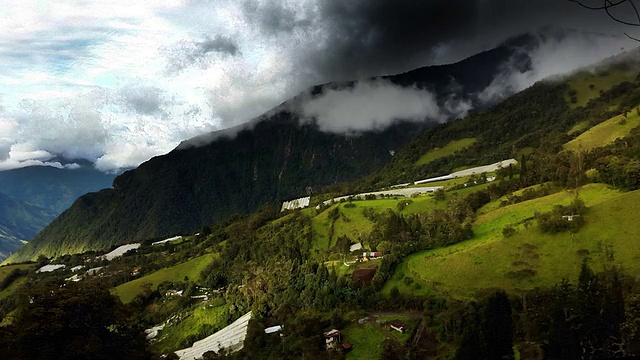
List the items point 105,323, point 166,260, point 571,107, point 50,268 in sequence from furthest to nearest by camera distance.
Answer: point 571,107 < point 50,268 < point 166,260 < point 105,323

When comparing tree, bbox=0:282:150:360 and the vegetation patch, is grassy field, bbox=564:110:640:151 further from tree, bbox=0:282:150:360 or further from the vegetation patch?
tree, bbox=0:282:150:360

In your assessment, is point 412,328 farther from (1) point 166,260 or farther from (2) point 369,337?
(1) point 166,260

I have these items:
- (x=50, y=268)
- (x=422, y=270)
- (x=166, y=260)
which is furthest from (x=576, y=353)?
(x=50, y=268)

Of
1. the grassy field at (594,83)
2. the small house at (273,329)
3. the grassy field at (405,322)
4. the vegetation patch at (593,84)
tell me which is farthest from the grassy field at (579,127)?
the small house at (273,329)

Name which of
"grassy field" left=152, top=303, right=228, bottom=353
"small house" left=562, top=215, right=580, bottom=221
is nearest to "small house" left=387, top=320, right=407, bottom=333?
"small house" left=562, top=215, right=580, bottom=221

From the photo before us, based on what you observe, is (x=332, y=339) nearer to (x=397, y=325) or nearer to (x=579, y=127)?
(x=397, y=325)

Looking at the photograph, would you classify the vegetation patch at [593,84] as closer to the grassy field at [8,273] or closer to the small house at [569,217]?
the small house at [569,217]

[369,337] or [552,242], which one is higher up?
[552,242]
